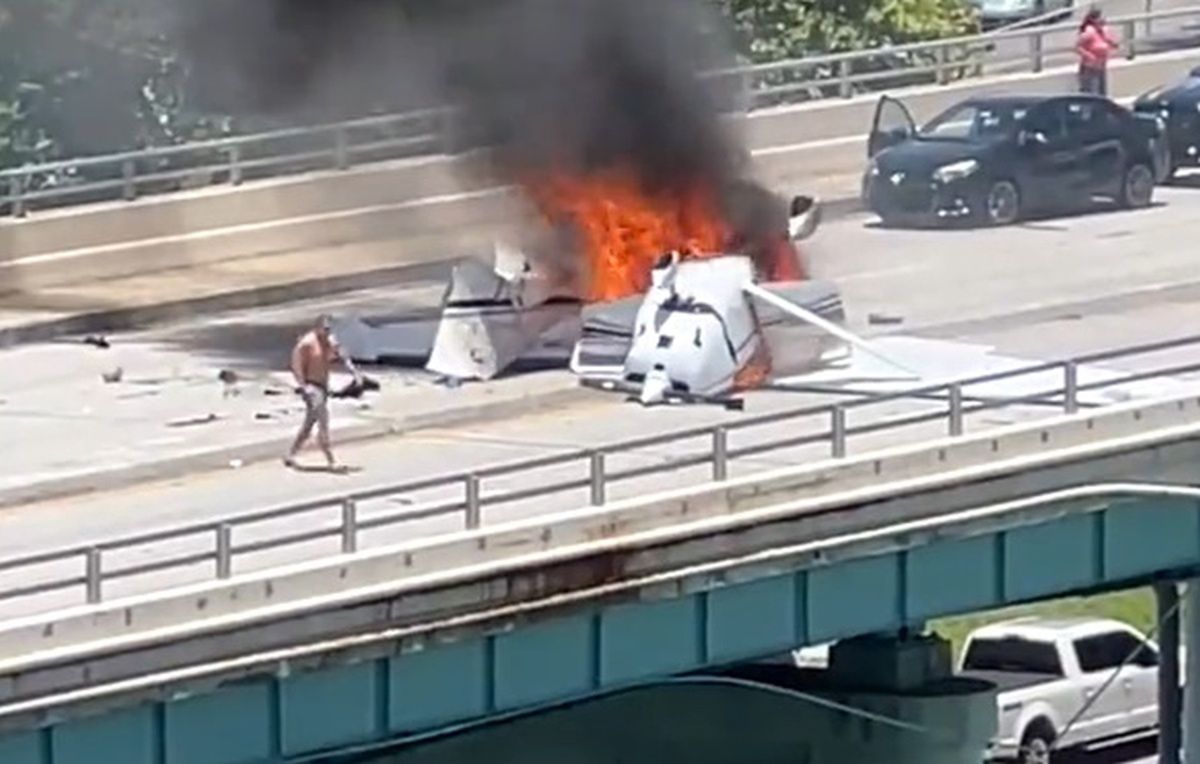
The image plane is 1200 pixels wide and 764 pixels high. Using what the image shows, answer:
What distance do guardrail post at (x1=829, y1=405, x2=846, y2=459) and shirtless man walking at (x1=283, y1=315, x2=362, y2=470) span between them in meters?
3.56

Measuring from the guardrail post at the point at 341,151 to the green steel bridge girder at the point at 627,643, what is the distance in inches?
492

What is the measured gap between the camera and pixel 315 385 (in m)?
31.2

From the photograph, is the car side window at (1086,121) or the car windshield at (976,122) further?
the car side window at (1086,121)

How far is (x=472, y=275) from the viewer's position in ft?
121

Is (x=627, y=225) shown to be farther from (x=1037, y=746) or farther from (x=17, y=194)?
(x=17, y=194)

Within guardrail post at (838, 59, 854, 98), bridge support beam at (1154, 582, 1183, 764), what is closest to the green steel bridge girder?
bridge support beam at (1154, 582, 1183, 764)

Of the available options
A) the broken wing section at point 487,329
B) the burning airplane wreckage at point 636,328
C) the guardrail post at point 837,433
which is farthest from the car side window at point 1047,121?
the guardrail post at point 837,433

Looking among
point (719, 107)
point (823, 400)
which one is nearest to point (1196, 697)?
point (823, 400)

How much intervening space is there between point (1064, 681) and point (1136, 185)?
9.67 meters

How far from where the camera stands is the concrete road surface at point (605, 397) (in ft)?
96.5

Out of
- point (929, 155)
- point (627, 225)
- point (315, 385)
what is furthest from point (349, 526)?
point (929, 155)

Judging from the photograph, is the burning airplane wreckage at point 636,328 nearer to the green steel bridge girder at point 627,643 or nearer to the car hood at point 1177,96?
the green steel bridge girder at point 627,643

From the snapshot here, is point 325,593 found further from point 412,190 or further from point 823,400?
point 412,190

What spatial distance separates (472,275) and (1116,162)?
10801 mm
